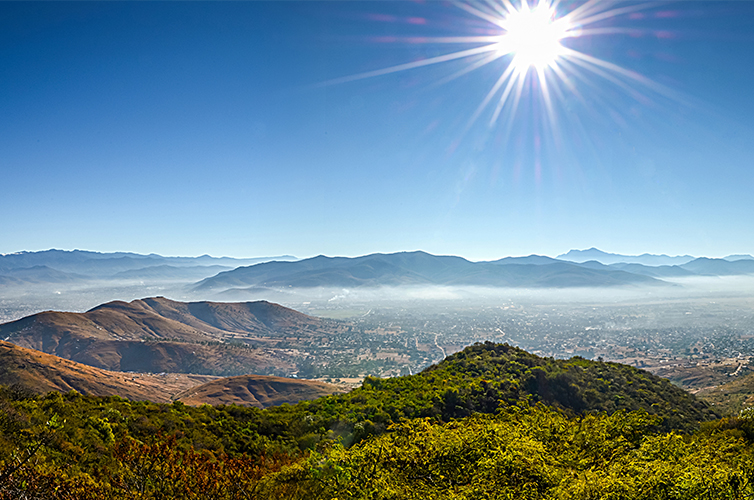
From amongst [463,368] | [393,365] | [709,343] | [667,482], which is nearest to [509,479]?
[667,482]

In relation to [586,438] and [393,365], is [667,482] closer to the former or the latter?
[586,438]

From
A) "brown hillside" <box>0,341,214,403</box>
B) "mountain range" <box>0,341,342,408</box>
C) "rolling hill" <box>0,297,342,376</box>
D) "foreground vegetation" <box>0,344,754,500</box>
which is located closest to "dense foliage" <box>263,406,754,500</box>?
"foreground vegetation" <box>0,344,754,500</box>

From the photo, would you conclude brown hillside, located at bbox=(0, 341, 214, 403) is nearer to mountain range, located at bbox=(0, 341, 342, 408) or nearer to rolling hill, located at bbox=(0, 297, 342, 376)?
mountain range, located at bbox=(0, 341, 342, 408)

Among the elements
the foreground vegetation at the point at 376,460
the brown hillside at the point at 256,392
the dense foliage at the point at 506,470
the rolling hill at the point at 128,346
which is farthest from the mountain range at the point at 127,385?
the dense foliage at the point at 506,470

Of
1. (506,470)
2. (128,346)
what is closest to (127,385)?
(128,346)

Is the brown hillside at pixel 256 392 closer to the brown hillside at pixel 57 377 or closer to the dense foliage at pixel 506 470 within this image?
the brown hillside at pixel 57 377

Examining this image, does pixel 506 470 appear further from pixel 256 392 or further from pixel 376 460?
pixel 256 392
